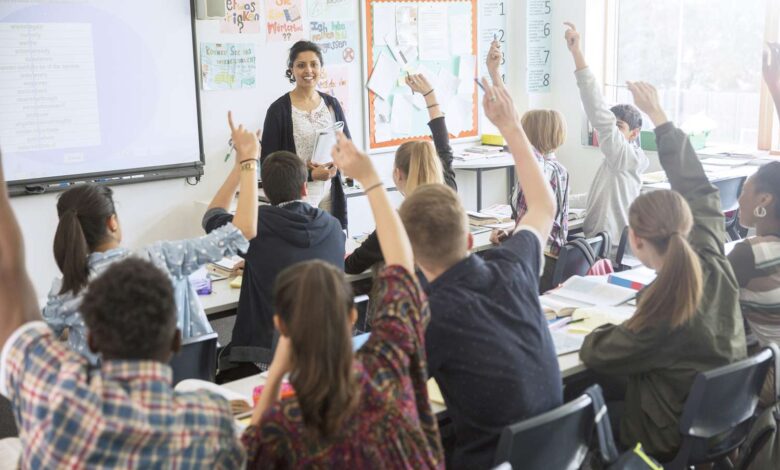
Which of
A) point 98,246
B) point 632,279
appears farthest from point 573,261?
point 98,246

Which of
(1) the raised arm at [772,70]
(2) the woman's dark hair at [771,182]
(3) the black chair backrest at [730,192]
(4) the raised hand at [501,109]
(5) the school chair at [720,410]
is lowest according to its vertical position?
(5) the school chair at [720,410]

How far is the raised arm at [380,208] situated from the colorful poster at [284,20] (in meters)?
4.09

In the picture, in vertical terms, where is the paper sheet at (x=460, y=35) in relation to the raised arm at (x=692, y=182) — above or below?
above

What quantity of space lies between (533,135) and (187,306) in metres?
2.10

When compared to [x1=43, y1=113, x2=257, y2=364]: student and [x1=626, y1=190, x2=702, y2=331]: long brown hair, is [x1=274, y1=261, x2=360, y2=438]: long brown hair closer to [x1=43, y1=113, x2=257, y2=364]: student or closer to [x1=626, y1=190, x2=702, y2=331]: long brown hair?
[x1=43, y1=113, x2=257, y2=364]: student

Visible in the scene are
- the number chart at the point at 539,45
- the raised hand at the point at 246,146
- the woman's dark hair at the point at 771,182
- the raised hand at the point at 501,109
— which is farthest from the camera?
the number chart at the point at 539,45

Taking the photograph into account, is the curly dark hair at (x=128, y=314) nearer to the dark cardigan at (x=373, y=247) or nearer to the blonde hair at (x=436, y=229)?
the blonde hair at (x=436, y=229)

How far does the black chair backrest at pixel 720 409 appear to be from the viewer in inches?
95.0

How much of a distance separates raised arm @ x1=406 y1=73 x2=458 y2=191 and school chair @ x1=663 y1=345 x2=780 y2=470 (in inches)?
45.7

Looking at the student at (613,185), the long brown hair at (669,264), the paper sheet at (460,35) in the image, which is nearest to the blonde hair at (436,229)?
the long brown hair at (669,264)

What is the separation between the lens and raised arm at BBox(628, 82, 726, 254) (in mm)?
2680

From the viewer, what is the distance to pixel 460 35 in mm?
6980

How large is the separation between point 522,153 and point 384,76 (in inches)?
165

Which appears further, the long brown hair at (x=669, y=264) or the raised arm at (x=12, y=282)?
the long brown hair at (x=669, y=264)
